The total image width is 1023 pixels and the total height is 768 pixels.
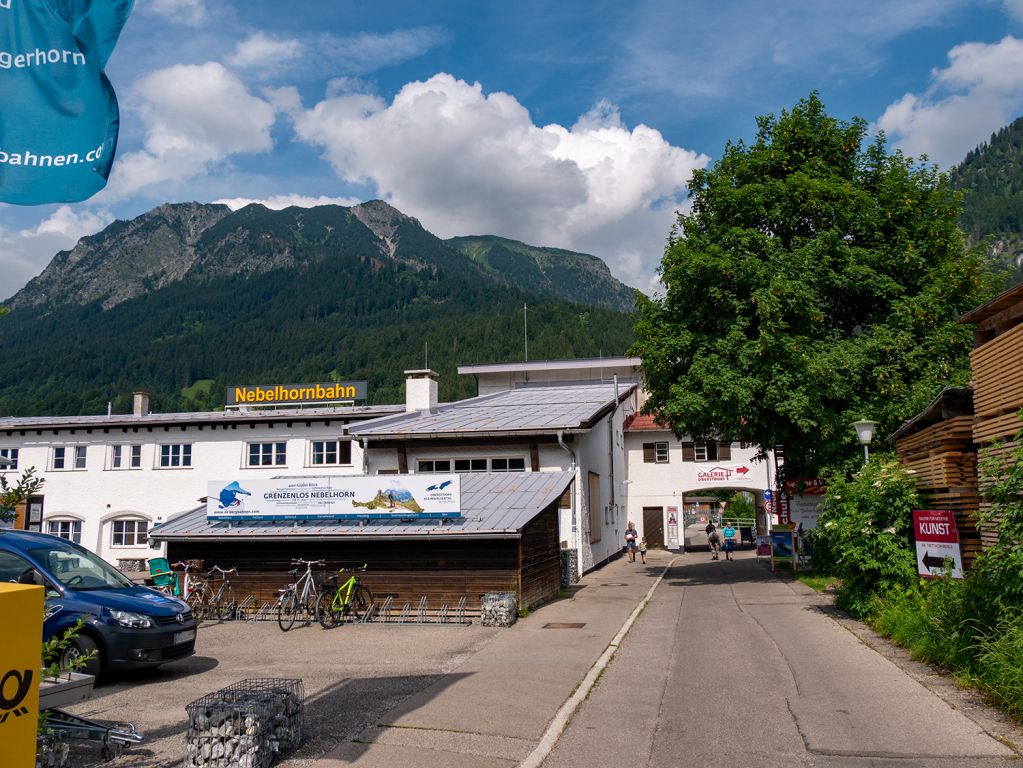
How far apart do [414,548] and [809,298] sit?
478 inches

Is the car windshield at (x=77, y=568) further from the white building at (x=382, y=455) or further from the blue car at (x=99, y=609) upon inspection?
the white building at (x=382, y=455)

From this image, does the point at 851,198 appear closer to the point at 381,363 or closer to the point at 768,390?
the point at 768,390

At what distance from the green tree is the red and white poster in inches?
297

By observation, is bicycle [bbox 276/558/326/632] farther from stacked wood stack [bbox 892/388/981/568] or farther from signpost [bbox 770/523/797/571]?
signpost [bbox 770/523/797/571]

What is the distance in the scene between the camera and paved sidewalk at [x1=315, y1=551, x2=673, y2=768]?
7188mm

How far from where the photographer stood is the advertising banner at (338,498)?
17.4m

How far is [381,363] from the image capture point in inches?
4587

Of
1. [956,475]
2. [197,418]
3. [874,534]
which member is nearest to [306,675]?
[874,534]

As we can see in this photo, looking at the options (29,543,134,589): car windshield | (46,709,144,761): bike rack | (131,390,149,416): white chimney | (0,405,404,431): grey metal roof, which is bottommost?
(46,709,144,761): bike rack

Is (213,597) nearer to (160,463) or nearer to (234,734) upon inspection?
(234,734)

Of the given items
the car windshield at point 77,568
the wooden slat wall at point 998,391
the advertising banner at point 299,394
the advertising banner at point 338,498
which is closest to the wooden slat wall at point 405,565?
the advertising banner at point 338,498

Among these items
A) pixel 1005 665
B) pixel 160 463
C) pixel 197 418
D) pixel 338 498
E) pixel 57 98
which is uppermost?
pixel 197 418

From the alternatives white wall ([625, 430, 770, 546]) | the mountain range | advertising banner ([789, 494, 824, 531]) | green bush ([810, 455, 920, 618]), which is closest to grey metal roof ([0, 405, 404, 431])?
white wall ([625, 430, 770, 546])

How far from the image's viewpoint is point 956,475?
42.1ft
